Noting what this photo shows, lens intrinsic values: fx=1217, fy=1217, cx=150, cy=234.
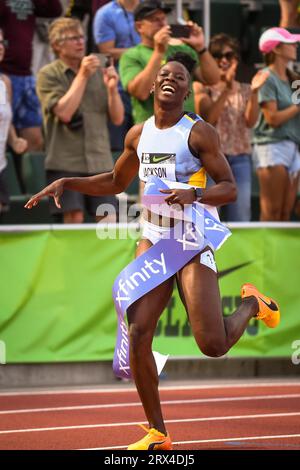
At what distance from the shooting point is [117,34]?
12.6 meters

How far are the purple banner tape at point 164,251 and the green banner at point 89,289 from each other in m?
3.72

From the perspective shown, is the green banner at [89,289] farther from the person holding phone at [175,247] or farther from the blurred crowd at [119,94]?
the person holding phone at [175,247]

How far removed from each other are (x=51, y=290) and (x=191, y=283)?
408 cm

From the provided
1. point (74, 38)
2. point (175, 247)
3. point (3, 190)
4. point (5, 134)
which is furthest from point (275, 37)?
point (175, 247)

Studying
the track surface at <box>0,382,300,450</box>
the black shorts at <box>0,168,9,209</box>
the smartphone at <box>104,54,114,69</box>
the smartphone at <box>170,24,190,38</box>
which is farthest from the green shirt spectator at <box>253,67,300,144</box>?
the black shorts at <box>0,168,9,209</box>

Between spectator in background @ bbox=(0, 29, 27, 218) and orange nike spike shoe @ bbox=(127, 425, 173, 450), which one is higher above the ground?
spectator in background @ bbox=(0, 29, 27, 218)

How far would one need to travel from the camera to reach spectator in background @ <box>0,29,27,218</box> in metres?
11.6

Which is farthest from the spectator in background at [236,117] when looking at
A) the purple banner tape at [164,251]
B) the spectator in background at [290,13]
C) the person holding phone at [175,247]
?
the purple banner tape at [164,251]

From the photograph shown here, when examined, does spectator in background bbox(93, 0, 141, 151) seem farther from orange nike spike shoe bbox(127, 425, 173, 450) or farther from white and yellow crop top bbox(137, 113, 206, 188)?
orange nike spike shoe bbox(127, 425, 173, 450)

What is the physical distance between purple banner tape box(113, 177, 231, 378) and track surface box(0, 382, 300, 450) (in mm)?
1008

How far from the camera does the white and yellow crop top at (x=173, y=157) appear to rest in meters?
7.62

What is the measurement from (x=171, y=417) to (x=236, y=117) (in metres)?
3.84

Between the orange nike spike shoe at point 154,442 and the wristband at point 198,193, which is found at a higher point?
the wristband at point 198,193

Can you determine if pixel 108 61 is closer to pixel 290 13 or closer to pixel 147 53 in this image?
pixel 147 53
